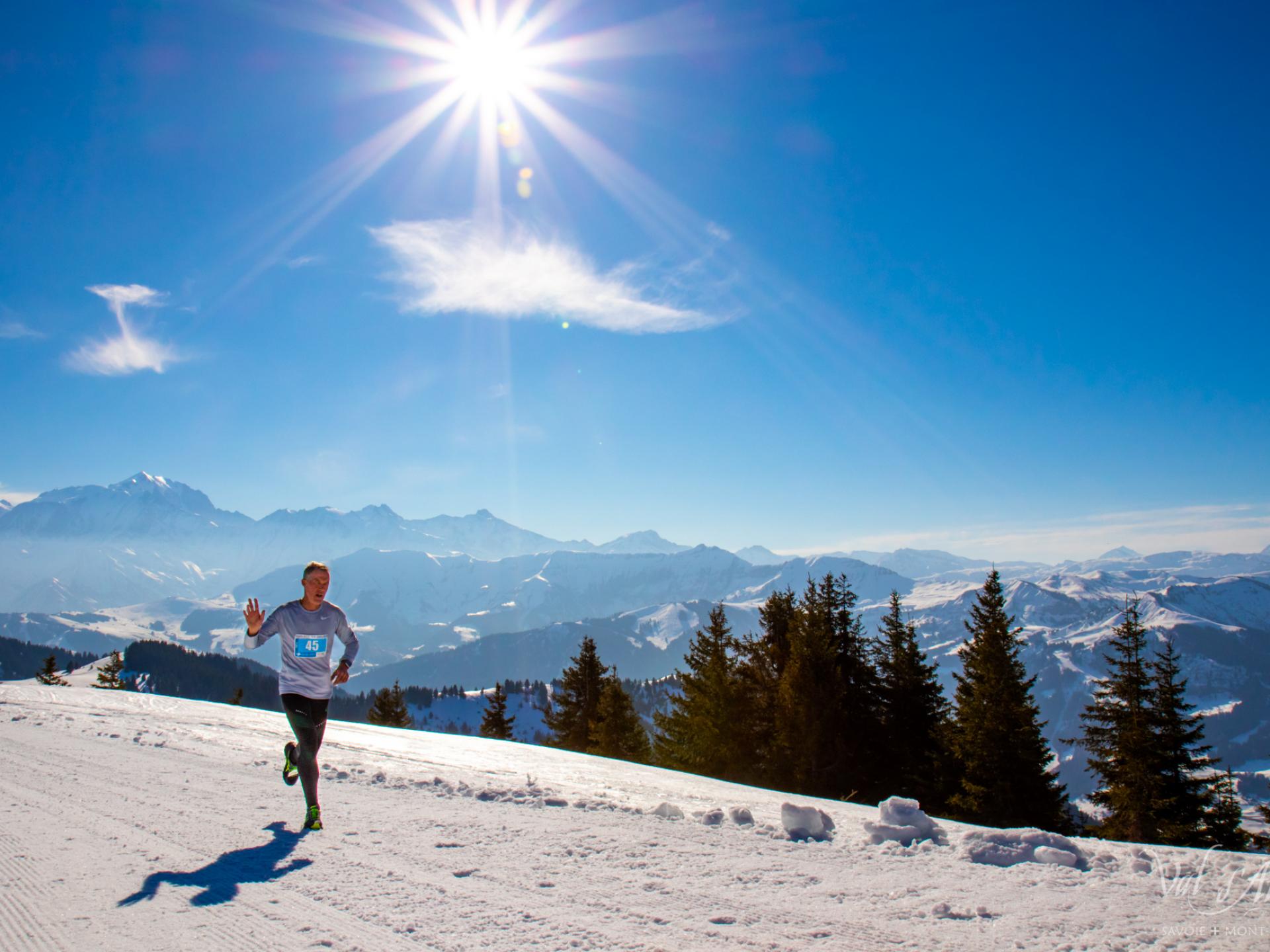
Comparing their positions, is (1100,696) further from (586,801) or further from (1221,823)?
(586,801)

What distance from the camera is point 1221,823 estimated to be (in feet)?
72.7

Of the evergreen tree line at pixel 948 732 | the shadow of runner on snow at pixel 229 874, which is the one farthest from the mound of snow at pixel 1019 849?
the evergreen tree line at pixel 948 732

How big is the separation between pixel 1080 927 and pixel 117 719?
15.7m

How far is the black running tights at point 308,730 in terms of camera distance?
6.07 meters

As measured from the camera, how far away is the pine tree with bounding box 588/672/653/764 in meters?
36.1

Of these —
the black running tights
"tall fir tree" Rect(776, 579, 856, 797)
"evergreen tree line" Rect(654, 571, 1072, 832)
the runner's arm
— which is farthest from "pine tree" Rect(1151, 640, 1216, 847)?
the runner's arm

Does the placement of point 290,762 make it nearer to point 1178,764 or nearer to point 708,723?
point 708,723

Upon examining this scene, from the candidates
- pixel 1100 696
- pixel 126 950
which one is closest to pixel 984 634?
pixel 1100 696

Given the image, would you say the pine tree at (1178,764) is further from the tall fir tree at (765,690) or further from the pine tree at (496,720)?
the pine tree at (496,720)

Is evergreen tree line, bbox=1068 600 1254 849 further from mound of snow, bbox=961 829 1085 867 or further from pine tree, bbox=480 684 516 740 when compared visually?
pine tree, bbox=480 684 516 740

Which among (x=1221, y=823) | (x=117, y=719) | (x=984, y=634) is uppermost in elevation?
(x=984, y=634)

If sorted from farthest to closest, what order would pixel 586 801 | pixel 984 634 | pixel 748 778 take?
pixel 748 778, pixel 984 634, pixel 586 801

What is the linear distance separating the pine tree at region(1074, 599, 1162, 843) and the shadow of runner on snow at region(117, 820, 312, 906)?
2434 centimetres

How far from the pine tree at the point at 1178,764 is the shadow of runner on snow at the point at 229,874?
2614 cm
